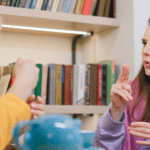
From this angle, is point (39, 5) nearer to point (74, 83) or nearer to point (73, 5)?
point (73, 5)

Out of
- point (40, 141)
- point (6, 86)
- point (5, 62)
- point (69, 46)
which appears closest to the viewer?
point (40, 141)

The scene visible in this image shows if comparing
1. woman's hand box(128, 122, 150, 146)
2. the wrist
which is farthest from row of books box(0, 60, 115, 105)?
the wrist

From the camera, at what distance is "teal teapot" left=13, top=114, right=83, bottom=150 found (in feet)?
0.89

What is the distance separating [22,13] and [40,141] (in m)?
1.31

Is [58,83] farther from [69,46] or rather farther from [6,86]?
[69,46]

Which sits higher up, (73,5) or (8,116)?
A: (73,5)

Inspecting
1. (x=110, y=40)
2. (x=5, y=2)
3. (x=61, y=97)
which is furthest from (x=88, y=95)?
(x=5, y=2)

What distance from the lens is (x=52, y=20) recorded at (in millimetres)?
1536

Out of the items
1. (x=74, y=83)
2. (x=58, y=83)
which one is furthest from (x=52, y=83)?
(x=74, y=83)

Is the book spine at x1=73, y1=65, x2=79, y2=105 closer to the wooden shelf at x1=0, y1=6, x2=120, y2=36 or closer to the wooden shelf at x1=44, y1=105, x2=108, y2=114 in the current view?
the wooden shelf at x1=44, y1=105, x2=108, y2=114

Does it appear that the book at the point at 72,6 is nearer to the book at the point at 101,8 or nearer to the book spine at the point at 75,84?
the book at the point at 101,8

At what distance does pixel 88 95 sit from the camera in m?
1.57

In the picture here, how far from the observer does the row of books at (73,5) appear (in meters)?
1.50

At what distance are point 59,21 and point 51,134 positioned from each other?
136 cm
